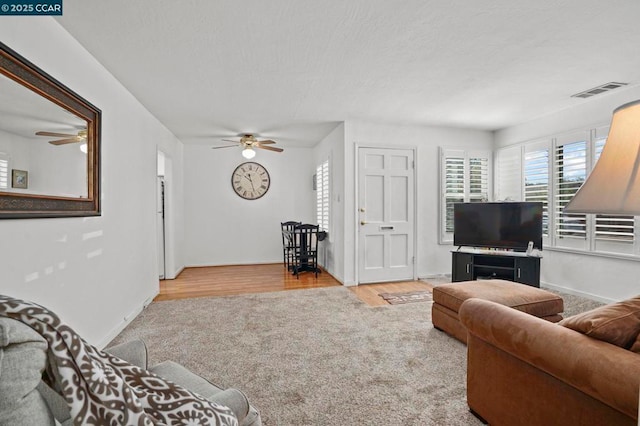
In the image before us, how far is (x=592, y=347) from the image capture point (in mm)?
A: 1152

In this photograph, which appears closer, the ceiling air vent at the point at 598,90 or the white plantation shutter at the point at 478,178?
the ceiling air vent at the point at 598,90

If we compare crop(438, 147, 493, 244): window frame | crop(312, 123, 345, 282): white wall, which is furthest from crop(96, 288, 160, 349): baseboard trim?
crop(438, 147, 493, 244): window frame

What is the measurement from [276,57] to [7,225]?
7.02ft

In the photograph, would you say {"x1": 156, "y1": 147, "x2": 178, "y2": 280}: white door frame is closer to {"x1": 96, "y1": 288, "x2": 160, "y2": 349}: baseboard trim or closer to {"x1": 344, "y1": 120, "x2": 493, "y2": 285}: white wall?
{"x1": 96, "y1": 288, "x2": 160, "y2": 349}: baseboard trim

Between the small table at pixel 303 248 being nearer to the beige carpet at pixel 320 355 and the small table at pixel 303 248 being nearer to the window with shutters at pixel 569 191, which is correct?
the beige carpet at pixel 320 355

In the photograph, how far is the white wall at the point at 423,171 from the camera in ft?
15.1

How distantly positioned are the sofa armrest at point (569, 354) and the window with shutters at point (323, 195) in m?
4.07

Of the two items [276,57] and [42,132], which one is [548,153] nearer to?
[276,57]

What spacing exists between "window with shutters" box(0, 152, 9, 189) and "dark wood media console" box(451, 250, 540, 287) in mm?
4559

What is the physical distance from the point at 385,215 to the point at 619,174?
399 centimetres

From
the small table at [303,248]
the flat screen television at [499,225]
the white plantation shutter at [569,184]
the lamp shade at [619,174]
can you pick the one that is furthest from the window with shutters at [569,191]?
the small table at [303,248]

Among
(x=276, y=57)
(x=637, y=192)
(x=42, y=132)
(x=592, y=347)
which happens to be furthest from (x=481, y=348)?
(x=42, y=132)

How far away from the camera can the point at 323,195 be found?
5.88m

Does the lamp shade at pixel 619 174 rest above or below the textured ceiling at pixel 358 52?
below
